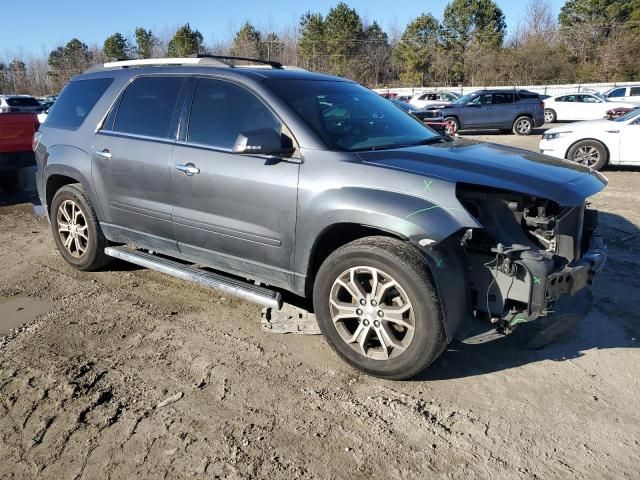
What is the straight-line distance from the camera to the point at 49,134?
17.2ft

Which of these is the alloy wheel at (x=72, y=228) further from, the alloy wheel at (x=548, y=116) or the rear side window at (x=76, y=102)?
the alloy wheel at (x=548, y=116)

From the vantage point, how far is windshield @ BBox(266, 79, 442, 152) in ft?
12.1

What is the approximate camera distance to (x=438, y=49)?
56.0 metres

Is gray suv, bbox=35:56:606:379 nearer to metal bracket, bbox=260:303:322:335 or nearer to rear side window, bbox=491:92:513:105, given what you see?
metal bracket, bbox=260:303:322:335

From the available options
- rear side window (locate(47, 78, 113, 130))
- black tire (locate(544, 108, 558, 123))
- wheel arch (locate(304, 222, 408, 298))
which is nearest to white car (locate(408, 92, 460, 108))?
black tire (locate(544, 108, 558, 123))

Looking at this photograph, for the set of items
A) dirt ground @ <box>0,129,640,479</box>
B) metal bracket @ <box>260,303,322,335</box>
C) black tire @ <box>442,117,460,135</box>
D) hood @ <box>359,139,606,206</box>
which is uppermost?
hood @ <box>359,139,606,206</box>

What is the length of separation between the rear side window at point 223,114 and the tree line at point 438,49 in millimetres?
48673

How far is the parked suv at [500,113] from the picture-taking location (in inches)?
838

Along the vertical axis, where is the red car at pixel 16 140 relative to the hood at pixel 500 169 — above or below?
below

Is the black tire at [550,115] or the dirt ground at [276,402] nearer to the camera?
the dirt ground at [276,402]

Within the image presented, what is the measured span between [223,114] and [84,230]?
6.75 feet

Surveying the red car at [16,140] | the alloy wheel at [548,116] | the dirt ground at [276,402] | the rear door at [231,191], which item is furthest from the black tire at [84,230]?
the alloy wheel at [548,116]

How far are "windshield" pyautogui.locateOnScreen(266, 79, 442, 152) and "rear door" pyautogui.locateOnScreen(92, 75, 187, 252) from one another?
1037 mm

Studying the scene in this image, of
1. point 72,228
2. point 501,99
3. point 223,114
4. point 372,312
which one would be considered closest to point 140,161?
point 223,114
